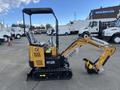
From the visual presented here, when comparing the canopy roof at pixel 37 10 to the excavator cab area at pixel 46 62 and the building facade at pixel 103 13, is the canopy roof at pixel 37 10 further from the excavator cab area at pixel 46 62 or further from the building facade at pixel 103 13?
the building facade at pixel 103 13

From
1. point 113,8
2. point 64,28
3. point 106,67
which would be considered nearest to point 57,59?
point 106,67

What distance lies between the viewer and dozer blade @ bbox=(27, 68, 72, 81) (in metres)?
9.43

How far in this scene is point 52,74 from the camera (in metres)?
9.46

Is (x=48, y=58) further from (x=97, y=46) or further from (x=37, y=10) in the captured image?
(x=97, y=46)

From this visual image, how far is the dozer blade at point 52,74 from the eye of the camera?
371 inches

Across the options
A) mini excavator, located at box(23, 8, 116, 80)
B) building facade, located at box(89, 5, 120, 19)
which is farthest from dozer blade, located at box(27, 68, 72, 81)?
building facade, located at box(89, 5, 120, 19)

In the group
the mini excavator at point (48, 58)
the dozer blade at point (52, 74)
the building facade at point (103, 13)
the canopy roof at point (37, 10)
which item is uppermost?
the building facade at point (103, 13)

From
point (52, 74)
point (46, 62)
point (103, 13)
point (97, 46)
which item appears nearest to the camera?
point (52, 74)

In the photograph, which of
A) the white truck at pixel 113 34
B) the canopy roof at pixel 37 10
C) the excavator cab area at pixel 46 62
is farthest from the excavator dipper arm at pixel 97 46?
the white truck at pixel 113 34

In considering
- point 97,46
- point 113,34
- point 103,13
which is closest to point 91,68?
point 97,46

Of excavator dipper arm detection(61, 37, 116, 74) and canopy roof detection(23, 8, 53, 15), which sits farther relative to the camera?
excavator dipper arm detection(61, 37, 116, 74)

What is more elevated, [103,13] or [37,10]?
[103,13]

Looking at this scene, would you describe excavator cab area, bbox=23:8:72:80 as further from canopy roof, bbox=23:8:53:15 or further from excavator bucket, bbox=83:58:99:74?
excavator bucket, bbox=83:58:99:74

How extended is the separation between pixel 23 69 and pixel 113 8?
67.6 meters
